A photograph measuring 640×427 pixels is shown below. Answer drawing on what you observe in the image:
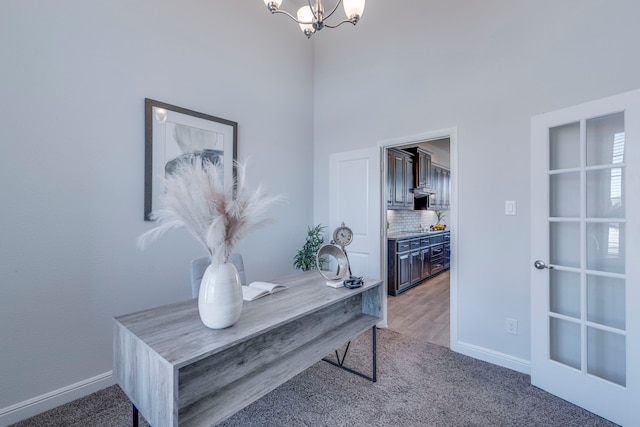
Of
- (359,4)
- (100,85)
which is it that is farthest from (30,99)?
(359,4)

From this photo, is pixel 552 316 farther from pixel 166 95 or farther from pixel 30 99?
A: pixel 30 99

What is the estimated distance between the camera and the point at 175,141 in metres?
2.47

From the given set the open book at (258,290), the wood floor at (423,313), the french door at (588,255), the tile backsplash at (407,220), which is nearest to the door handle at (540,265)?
the french door at (588,255)

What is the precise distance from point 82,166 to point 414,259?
4468 mm

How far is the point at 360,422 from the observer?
68.6 inches

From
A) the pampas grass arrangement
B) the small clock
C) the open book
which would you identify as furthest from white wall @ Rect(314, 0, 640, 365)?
the pampas grass arrangement

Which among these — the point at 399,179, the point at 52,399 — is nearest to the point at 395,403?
the point at 52,399

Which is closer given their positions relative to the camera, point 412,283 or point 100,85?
point 100,85

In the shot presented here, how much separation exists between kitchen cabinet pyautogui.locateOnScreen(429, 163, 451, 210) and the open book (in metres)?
4.86

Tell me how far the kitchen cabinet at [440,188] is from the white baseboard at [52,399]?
18.6 ft

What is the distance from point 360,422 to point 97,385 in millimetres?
1912

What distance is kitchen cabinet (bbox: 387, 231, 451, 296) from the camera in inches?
170

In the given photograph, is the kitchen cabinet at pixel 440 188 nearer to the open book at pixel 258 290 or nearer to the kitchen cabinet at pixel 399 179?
the kitchen cabinet at pixel 399 179

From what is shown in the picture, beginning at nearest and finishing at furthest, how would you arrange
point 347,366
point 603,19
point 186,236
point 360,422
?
1. point 360,422
2. point 603,19
3. point 347,366
4. point 186,236
